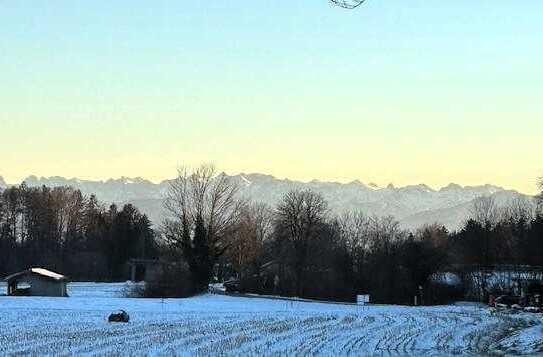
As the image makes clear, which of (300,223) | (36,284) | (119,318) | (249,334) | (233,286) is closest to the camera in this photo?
(249,334)

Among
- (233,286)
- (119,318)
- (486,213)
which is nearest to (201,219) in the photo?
(233,286)

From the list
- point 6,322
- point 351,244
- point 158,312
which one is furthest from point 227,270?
point 6,322

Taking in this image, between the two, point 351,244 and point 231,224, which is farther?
point 351,244

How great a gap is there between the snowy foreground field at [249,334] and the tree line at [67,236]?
75929 millimetres

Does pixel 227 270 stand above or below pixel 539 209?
below

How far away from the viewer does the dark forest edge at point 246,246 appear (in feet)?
296

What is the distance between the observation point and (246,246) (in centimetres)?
11169

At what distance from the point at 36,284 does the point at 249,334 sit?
57198 mm

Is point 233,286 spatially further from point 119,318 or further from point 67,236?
point 119,318

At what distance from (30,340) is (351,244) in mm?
85726

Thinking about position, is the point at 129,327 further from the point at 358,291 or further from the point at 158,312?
the point at 358,291

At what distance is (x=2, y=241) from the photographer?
5059 inches

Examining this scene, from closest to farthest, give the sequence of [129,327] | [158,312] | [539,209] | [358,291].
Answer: [129,327]
[158,312]
[358,291]
[539,209]

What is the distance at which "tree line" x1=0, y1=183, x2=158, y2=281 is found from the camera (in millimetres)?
131375
